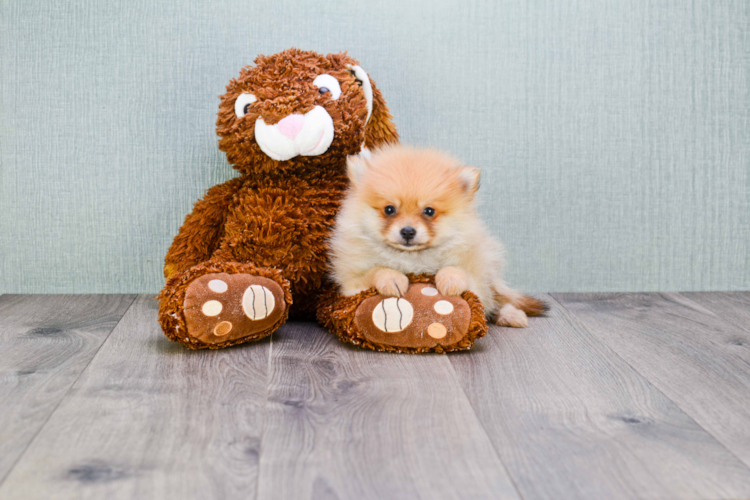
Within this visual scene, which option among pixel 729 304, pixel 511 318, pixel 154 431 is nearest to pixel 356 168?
pixel 511 318

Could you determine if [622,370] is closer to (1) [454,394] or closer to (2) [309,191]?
(1) [454,394]

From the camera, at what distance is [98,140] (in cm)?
154

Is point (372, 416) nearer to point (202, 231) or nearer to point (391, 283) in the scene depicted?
point (391, 283)

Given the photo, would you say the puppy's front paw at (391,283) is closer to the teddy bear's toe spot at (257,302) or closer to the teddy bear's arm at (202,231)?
the teddy bear's toe spot at (257,302)

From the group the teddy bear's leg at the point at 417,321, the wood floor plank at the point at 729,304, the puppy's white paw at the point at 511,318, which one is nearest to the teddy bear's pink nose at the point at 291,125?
the teddy bear's leg at the point at 417,321

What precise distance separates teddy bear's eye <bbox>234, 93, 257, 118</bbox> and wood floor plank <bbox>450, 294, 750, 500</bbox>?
617 millimetres

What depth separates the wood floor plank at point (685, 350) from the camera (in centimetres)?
89

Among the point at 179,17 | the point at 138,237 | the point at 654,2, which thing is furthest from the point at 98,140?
the point at 654,2

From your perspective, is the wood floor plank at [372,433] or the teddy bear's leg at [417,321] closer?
the wood floor plank at [372,433]

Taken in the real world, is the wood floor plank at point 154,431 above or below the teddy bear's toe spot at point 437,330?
below

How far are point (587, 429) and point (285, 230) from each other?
0.66 m

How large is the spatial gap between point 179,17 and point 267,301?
2.55 feet

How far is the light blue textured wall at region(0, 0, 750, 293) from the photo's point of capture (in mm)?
1522

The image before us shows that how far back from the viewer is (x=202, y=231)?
1.35 meters
